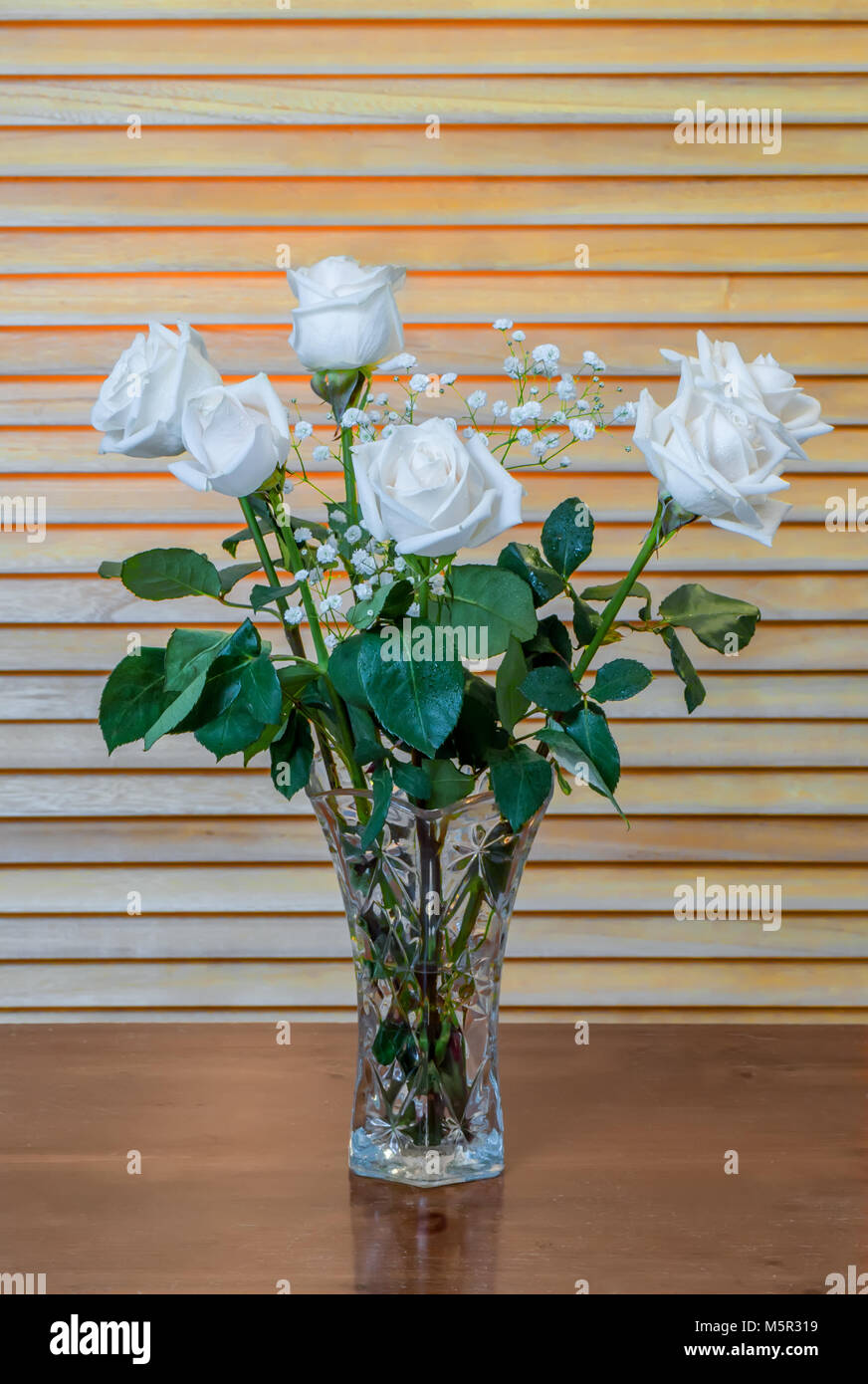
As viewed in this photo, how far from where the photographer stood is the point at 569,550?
2.58 ft

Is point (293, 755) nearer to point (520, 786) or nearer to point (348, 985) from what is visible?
point (520, 786)

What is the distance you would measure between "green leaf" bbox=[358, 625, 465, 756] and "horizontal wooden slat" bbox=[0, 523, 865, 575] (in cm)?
86

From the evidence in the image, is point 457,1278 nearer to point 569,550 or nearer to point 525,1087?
point 525,1087

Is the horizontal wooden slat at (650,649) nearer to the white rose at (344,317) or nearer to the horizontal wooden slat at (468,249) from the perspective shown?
the horizontal wooden slat at (468,249)

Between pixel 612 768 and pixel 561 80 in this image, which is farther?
pixel 561 80

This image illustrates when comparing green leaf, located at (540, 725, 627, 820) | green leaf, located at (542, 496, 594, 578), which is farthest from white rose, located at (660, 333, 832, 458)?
green leaf, located at (540, 725, 627, 820)

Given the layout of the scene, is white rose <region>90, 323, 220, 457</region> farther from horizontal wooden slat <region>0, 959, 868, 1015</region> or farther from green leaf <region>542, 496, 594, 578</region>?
horizontal wooden slat <region>0, 959, 868, 1015</region>

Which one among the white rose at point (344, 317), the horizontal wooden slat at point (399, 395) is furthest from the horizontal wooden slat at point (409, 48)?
the white rose at point (344, 317)

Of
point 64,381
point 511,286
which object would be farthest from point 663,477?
point 64,381

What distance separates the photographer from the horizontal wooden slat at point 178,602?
158 cm

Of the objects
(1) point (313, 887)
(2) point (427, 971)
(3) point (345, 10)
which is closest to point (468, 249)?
(3) point (345, 10)

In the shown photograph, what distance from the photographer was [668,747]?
1.60m

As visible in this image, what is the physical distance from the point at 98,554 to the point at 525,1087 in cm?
89

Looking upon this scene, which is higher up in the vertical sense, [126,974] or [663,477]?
[663,477]
